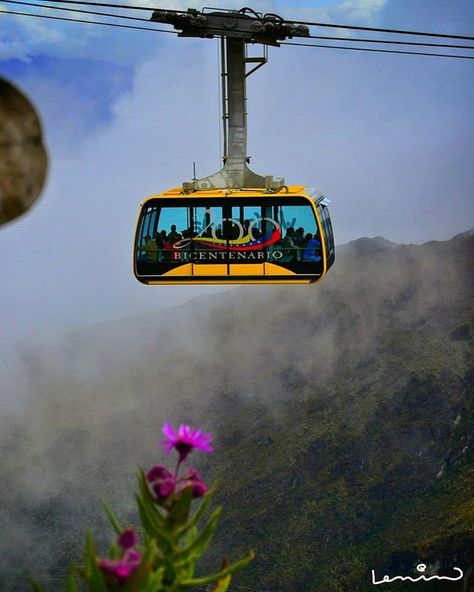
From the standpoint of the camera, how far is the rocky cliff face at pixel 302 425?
325 ft

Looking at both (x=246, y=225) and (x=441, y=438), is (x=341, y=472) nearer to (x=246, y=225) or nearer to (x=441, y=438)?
(x=441, y=438)

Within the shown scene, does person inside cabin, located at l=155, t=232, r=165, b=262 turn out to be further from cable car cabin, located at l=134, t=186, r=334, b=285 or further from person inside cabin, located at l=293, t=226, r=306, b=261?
person inside cabin, located at l=293, t=226, r=306, b=261

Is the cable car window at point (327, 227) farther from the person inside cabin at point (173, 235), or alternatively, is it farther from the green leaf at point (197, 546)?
the green leaf at point (197, 546)

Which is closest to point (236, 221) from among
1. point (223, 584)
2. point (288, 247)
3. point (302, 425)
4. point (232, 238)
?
point (232, 238)

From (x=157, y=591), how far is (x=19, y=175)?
169 cm

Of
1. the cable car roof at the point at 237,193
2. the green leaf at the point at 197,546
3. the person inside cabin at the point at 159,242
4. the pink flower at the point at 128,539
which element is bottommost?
the green leaf at the point at 197,546

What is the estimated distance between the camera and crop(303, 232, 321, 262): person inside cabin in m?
15.1

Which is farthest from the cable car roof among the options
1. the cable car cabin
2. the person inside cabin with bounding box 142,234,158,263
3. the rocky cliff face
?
the rocky cliff face

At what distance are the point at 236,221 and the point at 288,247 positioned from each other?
37.8 inches

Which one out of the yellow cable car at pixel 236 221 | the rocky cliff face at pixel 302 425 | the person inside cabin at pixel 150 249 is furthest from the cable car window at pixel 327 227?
the rocky cliff face at pixel 302 425

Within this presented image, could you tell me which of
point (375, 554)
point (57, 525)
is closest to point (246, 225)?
point (375, 554)

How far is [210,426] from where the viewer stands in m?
121

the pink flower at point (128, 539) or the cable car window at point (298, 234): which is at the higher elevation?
the cable car window at point (298, 234)

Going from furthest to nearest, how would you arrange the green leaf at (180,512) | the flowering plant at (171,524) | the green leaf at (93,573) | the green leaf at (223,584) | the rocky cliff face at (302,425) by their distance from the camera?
the rocky cliff face at (302,425) < the green leaf at (223,584) < the green leaf at (180,512) < the flowering plant at (171,524) < the green leaf at (93,573)
